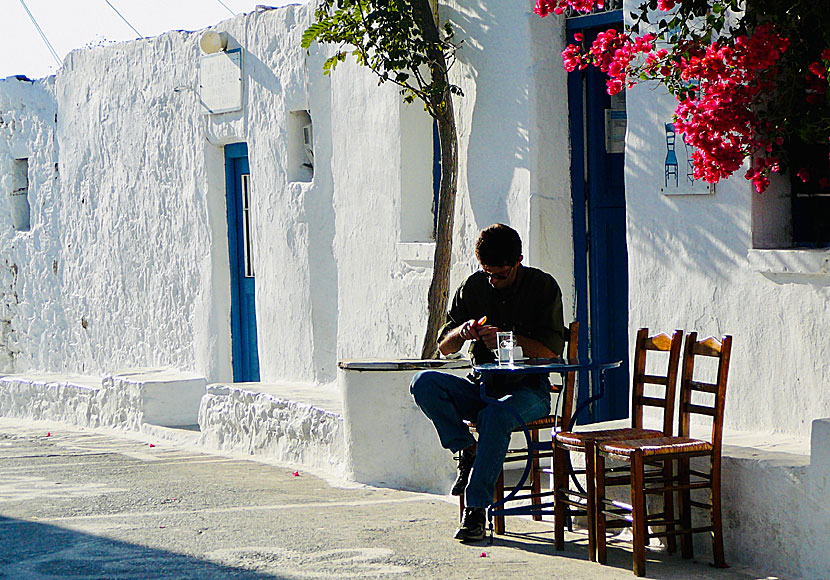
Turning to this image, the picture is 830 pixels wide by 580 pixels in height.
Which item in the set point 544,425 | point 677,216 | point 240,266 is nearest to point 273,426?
point 240,266

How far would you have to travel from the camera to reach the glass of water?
6152mm

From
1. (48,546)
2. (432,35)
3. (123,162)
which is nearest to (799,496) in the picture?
(48,546)

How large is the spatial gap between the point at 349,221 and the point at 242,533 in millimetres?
3487

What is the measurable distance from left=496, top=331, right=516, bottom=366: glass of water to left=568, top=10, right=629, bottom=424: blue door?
2339 mm

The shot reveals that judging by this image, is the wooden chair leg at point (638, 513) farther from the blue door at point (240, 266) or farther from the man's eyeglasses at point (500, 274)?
the blue door at point (240, 266)

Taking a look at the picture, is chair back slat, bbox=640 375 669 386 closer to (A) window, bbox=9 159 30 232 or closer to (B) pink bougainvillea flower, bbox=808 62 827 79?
(B) pink bougainvillea flower, bbox=808 62 827 79

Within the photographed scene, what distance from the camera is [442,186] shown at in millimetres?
8648

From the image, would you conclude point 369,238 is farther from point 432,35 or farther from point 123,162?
point 123,162

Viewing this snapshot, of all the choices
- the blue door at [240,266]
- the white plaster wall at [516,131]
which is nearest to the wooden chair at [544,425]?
the white plaster wall at [516,131]

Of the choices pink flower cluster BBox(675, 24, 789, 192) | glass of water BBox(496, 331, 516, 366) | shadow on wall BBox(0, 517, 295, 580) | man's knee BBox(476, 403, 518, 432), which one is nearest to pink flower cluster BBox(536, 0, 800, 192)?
pink flower cluster BBox(675, 24, 789, 192)

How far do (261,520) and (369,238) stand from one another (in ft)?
9.70

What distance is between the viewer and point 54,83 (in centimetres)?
1384

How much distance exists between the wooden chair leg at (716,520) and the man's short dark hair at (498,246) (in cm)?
137

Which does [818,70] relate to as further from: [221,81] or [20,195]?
[20,195]
